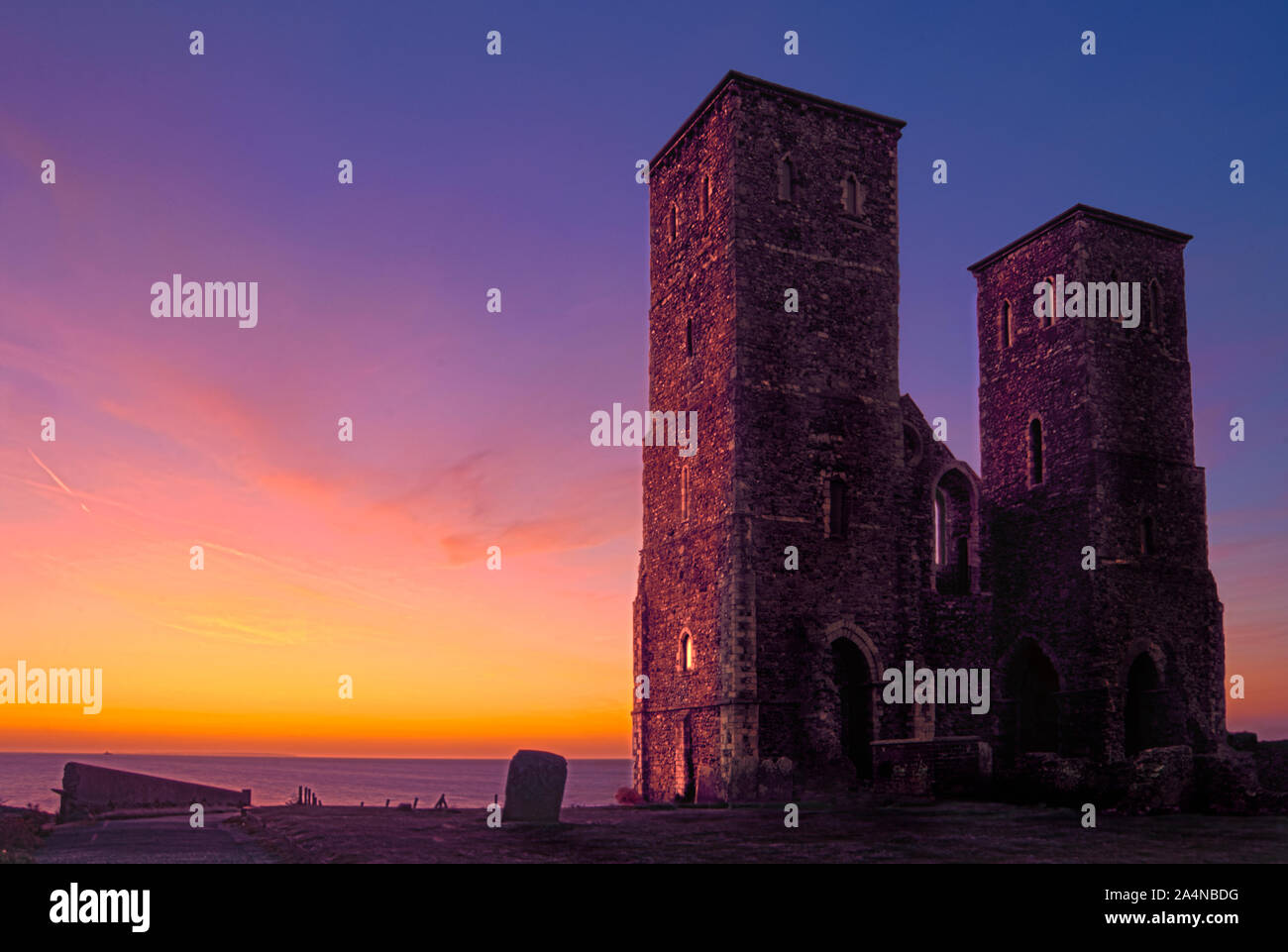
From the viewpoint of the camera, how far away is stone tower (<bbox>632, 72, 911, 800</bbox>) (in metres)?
27.5

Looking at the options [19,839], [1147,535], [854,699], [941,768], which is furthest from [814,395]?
[19,839]

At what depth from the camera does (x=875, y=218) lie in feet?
103

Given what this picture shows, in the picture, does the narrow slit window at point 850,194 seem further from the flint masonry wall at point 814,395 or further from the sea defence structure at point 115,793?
the sea defence structure at point 115,793

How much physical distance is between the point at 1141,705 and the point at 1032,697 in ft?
9.61

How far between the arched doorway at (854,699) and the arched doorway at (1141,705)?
8.18 meters

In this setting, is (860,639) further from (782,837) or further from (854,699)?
(782,837)

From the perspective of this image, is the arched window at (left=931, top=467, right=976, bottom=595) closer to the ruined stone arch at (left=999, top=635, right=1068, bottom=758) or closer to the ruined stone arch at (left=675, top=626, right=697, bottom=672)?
the ruined stone arch at (left=999, top=635, right=1068, bottom=758)

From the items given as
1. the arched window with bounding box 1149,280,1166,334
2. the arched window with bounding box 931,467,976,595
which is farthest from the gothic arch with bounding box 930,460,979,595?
the arched window with bounding box 1149,280,1166,334

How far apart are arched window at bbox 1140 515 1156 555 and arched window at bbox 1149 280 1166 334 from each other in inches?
235

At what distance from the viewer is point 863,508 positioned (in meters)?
29.8

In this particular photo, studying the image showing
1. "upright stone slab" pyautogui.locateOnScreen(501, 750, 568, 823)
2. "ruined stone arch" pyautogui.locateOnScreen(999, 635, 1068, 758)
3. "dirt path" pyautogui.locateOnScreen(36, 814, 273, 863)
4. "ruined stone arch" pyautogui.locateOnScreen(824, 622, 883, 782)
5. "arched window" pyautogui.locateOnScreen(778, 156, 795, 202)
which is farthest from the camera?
"ruined stone arch" pyautogui.locateOnScreen(999, 635, 1068, 758)
